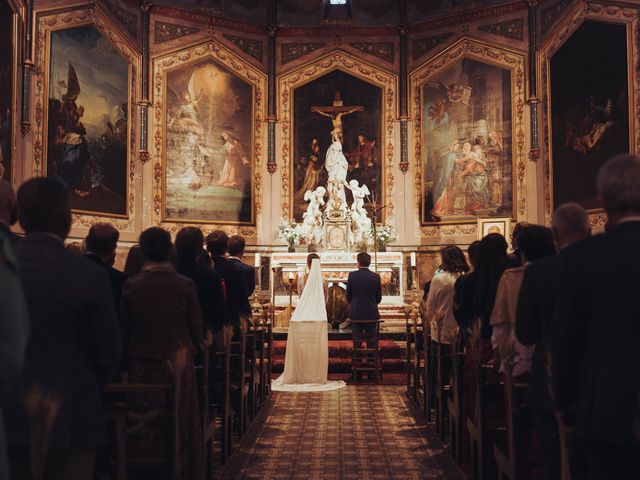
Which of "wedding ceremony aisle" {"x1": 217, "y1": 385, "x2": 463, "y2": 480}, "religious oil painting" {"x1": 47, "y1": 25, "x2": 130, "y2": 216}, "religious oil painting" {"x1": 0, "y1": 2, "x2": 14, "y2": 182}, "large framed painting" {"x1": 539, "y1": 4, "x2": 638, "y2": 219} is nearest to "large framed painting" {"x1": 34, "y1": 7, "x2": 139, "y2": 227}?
"religious oil painting" {"x1": 47, "y1": 25, "x2": 130, "y2": 216}

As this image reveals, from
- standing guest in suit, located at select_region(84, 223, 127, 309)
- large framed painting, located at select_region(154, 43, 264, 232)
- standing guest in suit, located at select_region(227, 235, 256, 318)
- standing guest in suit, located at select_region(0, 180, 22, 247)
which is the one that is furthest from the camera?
A: large framed painting, located at select_region(154, 43, 264, 232)

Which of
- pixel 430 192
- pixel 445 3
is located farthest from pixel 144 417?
pixel 445 3

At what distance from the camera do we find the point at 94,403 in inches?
113

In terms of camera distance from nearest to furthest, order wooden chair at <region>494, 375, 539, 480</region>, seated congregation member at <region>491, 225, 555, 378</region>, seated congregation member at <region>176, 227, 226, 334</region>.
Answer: wooden chair at <region>494, 375, 539, 480</region>
seated congregation member at <region>491, 225, 555, 378</region>
seated congregation member at <region>176, 227, 226, 334</region>

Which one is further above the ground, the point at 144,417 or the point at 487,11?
the point at 487,11

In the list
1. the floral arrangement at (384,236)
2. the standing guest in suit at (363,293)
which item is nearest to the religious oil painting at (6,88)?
the standing guest in suit at (363,293)

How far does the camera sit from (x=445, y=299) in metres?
7.77

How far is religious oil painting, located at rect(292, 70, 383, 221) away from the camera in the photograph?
765 inches

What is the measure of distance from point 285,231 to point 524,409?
1410 cm

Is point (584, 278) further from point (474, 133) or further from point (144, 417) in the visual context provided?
point (474, 133)

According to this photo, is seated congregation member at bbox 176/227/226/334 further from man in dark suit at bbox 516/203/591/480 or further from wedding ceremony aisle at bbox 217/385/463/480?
man in dark suit at bbox 516/203/591/480

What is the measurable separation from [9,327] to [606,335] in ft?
6.17

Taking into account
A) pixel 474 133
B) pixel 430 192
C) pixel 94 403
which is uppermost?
pixel 474 133

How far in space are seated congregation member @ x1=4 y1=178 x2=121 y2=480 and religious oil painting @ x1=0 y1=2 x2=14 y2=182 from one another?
998 centimetres
